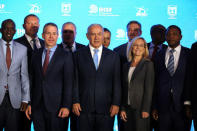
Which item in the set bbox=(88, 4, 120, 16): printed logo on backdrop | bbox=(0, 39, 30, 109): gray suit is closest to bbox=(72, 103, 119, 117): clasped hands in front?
bbox=(0, 39, 30, 109): gray suit

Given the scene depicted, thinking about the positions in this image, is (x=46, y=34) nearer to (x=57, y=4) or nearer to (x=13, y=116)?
(x=13, y=116)

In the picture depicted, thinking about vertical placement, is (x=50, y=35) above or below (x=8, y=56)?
above

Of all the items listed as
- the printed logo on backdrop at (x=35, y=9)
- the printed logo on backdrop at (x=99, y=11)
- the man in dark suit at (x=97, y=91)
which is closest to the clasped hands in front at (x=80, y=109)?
the man in dark suit at (x=97, y=91)

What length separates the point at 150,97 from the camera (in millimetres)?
3572

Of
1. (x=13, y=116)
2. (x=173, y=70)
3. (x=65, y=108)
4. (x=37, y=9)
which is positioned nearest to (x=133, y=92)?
(x=173, y=70)

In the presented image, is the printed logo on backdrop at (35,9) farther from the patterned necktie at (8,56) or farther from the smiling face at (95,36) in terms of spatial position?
the smiling face at (95,36)

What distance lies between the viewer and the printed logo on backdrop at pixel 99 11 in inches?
237

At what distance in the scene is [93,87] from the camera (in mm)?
3590

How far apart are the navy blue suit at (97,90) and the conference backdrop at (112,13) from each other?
7.79ft

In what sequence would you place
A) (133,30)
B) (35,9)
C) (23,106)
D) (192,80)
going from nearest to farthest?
1. (192,80)
2. (23,106)
3. (133,30)
4. (35,9)

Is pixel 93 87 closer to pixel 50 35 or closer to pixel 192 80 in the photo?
pixel 50 35

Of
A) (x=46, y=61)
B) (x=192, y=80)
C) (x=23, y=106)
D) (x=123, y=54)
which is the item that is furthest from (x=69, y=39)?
(x=192, y=80)

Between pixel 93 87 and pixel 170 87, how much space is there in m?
0.95

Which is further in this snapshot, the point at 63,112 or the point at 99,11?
the point at 99,11
